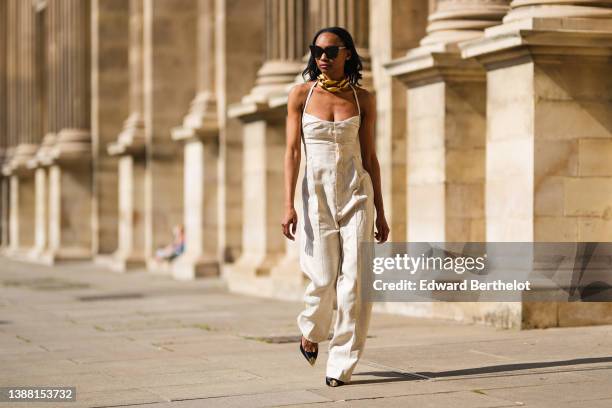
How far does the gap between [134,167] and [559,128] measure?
58.2ft

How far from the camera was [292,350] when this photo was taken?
1130 centimetres

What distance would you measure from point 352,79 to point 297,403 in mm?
2187

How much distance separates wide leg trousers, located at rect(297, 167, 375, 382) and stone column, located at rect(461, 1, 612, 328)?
3.56 metres

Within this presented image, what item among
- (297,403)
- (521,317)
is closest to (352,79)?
(297,403)

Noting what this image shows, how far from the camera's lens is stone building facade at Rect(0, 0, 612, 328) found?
12359mm

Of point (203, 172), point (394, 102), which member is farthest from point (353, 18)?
point (203, 172)

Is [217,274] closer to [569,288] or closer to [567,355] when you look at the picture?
[569,288]

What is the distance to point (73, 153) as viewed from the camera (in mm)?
33656

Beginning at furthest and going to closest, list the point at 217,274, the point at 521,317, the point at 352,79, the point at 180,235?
Answer: the point at 180,235 < the point at 217,274 < the point at 521,317 < the point at 352,79

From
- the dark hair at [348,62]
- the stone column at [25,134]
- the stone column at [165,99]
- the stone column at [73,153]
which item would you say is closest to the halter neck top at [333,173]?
the dark hair at [348,62]

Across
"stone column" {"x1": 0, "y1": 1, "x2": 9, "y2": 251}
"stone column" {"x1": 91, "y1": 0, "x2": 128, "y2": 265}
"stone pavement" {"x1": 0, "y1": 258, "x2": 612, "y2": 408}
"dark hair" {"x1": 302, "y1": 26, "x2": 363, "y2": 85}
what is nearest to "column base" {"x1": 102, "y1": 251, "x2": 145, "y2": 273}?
"stone column" {"x1": 91, "y1": 0, "x2": 128, "y2": 265}

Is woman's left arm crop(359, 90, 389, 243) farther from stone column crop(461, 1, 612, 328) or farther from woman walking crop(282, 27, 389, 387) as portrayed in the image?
stone column crop(461, 1, 612, 328)

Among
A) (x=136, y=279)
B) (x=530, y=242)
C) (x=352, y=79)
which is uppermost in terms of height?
(x=352, y=79)

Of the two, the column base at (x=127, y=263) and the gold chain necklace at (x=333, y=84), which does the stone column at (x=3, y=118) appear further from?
the gold chain necklace at (x=333, y=84)
